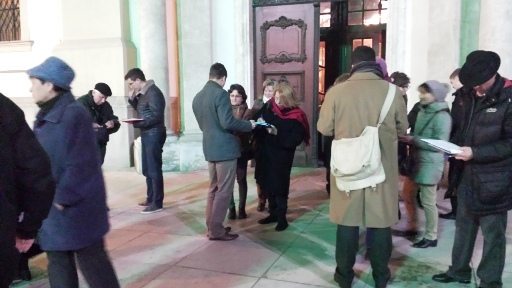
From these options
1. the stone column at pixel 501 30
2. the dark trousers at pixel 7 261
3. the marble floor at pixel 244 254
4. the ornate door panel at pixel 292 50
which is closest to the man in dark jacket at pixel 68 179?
the dark trousers at pixel 7 261

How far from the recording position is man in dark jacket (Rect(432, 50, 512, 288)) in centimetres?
304

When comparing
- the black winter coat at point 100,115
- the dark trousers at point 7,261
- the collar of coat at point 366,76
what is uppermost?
the collar of coat at point 366,76

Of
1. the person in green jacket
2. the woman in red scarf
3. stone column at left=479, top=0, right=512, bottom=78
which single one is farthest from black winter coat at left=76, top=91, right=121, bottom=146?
stone column at left=479, top=0, right=512, bottom=78

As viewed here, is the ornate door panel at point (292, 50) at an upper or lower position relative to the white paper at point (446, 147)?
upper

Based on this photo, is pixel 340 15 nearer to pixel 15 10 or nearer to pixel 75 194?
pixel 15 10

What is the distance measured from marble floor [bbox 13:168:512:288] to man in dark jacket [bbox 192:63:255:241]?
45 centimetres

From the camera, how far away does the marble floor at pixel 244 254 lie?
3.67 meters

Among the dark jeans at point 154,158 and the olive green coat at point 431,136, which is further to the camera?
the dark jeans at point 154,158

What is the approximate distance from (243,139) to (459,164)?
96.8 inches

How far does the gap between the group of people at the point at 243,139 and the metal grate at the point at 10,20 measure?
6.60 metres

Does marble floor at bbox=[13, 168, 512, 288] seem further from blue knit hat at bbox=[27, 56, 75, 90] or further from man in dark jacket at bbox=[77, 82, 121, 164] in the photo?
blue knit hat at bbox=[27, 56, 75, 90]

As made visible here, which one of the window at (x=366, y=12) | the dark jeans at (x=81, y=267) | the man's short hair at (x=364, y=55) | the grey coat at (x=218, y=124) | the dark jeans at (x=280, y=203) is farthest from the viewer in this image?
the window at (x=366, y=12)

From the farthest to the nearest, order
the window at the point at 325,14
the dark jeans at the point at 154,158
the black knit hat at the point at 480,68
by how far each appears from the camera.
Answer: the window at the point at 325,14 < the dark jeans at the point at 154,158 < the black knit hat at the point at 480,68

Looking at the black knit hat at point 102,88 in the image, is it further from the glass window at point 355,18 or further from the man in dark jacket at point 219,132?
the glass window at point 355,18
